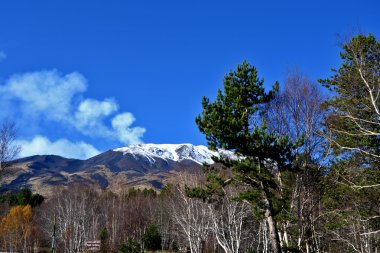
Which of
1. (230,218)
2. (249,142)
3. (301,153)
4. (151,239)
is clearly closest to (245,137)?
(249,142)

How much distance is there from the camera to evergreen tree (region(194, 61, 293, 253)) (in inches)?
642

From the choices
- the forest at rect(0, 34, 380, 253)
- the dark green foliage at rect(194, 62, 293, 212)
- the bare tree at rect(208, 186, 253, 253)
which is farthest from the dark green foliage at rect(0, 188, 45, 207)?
the dark green foliage at rect(194, 62, 293, 212)

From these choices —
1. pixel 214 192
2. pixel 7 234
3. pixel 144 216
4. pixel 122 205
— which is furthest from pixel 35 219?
pixel 214 192

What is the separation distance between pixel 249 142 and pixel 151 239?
3996cm

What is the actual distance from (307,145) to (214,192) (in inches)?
208

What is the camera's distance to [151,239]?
52.6 meters

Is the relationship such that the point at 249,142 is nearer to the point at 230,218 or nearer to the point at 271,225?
the point at 271,225

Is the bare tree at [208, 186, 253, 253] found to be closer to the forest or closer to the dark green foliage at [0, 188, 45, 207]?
the forest

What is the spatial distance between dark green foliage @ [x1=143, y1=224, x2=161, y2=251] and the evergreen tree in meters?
37.3

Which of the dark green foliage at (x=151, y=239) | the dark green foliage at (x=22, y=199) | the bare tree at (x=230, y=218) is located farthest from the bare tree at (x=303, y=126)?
the dark green foliage at (x=22, y=199)

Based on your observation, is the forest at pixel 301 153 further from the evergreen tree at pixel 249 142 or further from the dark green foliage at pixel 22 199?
the dark green foliage at pixel 22 199

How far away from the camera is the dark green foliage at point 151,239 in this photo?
171 feet

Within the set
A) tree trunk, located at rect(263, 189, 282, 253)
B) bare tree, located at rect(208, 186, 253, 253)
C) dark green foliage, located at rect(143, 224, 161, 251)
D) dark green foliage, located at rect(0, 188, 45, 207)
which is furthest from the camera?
dark green foliage, located at rect(0, 188, 45, 207)

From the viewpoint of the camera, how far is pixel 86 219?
62344 mm
